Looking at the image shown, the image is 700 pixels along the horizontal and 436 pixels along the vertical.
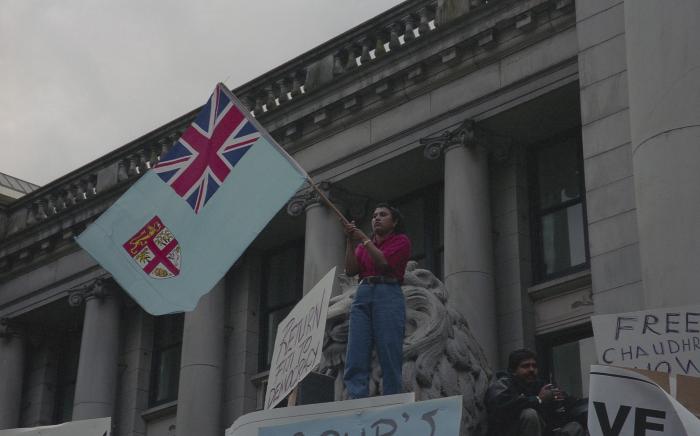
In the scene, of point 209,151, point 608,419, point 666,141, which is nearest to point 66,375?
point 209,151

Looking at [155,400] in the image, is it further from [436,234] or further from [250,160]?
[250,160]

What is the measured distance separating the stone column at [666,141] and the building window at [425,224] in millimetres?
7619

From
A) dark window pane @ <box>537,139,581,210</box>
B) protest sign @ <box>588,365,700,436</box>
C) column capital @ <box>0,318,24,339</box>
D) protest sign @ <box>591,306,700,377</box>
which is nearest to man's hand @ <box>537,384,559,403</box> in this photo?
protest sign @ <box>591,306,700,377</box>

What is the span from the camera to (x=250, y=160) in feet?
46.5

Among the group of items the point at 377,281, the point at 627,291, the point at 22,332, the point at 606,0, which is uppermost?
the point at 606,0

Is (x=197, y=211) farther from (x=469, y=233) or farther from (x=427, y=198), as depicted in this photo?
(x=427, y=198)

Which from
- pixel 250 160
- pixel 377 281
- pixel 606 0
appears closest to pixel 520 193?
pixel 606 0

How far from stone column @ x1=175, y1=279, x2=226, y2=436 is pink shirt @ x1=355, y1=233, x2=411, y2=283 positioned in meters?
11.3

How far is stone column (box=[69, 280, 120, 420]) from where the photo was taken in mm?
25094

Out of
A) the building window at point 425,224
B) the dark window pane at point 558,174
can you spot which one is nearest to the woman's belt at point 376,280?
the dark window pane at point 558,174

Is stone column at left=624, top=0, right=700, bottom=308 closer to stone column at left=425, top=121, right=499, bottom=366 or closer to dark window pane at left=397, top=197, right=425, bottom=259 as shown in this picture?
stone column at left=425, top=121, right=499, bottom=366

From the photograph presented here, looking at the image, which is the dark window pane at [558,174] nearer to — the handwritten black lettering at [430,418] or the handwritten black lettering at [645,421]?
the handwritten black lettering at [645,421]

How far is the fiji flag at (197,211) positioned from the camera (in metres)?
13.7

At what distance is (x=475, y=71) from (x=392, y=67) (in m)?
1.54
